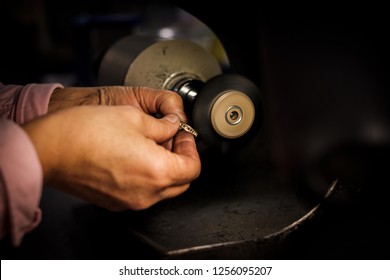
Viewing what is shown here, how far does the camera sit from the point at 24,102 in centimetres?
61

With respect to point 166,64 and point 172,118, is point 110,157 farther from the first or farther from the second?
point 166,64

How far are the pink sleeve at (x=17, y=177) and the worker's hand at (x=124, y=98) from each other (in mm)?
220

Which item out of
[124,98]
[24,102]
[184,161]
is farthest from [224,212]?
[24,102]

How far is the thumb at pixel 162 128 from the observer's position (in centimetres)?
50

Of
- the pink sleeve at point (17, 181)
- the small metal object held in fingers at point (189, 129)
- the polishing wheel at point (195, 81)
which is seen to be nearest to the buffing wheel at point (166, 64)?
the polishing wheel at point (195, 81)

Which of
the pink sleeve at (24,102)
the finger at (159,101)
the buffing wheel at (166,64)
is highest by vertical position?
the buffing wheel at (166,64)

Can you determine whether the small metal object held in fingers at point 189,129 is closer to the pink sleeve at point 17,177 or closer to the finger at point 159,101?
the finger at point 159,101

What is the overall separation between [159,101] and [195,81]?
2.8 inches

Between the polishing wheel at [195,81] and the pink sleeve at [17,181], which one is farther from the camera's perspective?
the polishing wheel at [195,81]

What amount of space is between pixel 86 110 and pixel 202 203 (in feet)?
0.73

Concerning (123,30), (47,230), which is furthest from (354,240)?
(123,30)

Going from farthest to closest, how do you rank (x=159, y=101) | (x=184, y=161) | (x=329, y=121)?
(x=159, y=101)
(x=184, y=161)
(x=329, y=121)

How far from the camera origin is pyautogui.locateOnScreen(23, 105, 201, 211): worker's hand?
44 centimetres

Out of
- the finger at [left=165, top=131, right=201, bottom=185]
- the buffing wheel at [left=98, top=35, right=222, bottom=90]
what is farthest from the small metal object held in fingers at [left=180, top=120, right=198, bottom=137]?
the buffing wheel at [left=98, top=35, right=222, bottom=90]
